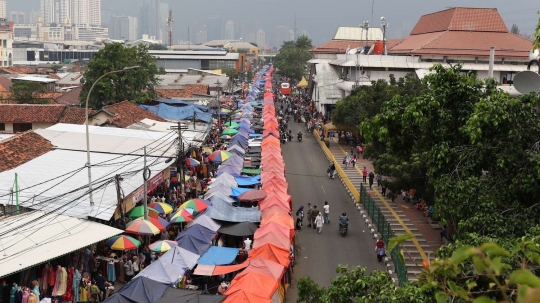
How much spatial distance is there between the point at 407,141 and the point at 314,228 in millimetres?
11136

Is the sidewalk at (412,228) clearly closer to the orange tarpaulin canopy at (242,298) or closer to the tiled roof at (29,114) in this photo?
the orange tarpaulin canopy at (242,298)

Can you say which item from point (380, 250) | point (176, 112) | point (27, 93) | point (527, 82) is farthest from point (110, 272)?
point (27, 93)

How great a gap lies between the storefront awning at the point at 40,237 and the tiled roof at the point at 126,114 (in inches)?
617

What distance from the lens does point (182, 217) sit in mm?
Result: 18172

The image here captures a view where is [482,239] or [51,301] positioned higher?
[482,239]

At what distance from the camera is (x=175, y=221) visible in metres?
18.1

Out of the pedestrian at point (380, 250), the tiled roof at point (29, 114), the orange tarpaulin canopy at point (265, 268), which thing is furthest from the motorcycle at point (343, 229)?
the tiled roof at point (29, 114)

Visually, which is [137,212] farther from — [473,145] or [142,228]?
[473,145]

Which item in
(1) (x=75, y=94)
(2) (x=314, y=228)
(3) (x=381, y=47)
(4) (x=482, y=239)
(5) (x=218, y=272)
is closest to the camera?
(4) (x=482, y=239)

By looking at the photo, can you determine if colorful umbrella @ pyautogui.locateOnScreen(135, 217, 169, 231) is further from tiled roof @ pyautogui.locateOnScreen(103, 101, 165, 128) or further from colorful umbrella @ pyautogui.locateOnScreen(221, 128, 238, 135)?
colorful umbrella @ pyautogui.locateOnScreen(221, 128, 238, 135)

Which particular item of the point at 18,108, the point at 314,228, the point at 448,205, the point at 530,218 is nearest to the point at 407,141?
the point at 448,205

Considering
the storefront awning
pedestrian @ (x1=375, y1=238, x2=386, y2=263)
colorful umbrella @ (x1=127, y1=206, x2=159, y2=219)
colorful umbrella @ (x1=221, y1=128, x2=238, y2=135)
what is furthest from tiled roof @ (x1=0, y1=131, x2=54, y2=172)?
colorful umbrella @ (x1=221, y1=128, x2=238, y2=135)

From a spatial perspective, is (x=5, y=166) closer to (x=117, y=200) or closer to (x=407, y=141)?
(x=117, y=200)

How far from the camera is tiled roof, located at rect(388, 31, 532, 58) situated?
48812 millimetres
